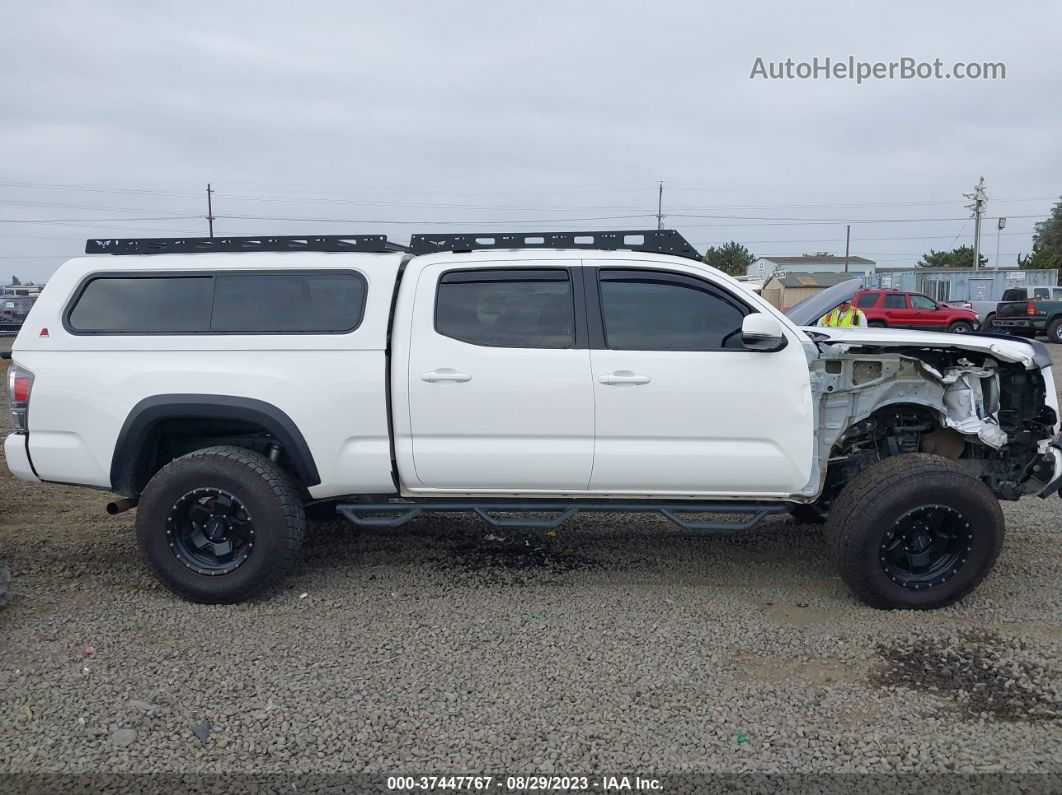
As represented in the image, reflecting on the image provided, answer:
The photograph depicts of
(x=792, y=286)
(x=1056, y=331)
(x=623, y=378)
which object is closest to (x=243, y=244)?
(x=623, y=378)

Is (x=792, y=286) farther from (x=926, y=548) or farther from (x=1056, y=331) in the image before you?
(x=926, y=548)

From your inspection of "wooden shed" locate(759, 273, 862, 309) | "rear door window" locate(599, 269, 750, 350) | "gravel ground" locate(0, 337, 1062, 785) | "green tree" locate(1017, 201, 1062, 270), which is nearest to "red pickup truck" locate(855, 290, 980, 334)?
"wooden shed" locate(759, 273, 862, 309)

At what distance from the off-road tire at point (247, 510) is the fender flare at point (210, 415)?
0.21m

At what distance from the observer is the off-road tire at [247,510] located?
14.6 ft

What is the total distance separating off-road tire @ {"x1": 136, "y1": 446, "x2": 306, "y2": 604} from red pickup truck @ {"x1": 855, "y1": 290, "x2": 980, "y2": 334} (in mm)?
20951

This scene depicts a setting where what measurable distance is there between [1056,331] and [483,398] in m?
26.3

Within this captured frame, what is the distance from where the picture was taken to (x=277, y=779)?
9.78 ft

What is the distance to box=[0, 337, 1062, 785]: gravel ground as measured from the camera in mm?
3160

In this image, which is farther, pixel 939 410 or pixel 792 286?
pixel 792 286

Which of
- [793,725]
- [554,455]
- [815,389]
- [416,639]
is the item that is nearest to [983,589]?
[815,389]

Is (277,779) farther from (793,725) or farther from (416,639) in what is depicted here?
(793,725)

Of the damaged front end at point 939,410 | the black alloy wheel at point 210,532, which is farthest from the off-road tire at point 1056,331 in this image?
the black alloy wheel at point 210,532

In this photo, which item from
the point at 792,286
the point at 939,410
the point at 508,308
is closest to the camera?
the point at 508,308

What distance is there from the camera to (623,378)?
4.35m
